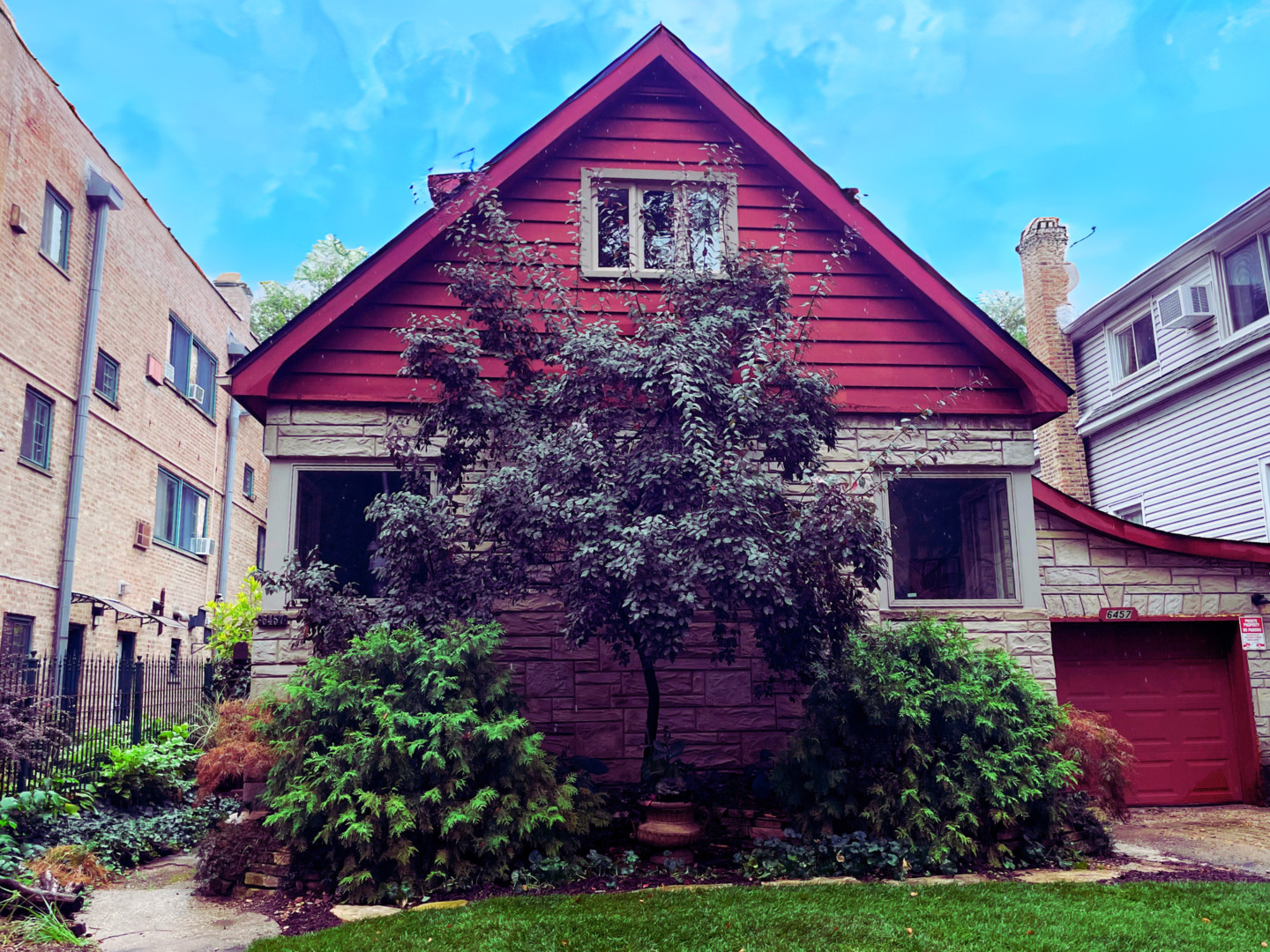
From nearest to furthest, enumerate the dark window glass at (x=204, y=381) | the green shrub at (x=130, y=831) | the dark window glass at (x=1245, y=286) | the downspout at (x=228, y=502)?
the green shrub at (x=130, y=831)
the dark window glass at (x=1245, y=286)
the dark window glass at (x=204, y=381)
the downspout at (x=228, y=502)

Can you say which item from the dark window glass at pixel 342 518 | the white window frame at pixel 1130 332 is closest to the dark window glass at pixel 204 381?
the dark window glass at pixel 342 518

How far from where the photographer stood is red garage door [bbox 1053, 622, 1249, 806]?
10.8m

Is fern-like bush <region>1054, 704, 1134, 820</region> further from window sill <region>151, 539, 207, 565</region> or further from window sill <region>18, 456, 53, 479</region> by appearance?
window sill <region>151, 539, 207, 565</region>

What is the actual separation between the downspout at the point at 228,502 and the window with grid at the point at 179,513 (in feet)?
2.63

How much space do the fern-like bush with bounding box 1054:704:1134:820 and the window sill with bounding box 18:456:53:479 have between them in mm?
12516

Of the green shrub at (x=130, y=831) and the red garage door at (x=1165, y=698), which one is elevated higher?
the red garage door at (x=1165, y=698)

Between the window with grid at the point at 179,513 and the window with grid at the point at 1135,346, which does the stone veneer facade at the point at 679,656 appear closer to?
the window with grid at the point at 1135,346

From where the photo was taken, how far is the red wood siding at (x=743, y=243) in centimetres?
910

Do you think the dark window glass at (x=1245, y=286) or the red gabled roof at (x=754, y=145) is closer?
the red gabled roof at (x=754, y=145)

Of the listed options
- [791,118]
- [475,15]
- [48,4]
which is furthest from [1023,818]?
[475,15]

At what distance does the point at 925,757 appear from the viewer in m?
7.15

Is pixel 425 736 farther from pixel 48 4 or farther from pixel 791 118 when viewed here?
pixel 791 118

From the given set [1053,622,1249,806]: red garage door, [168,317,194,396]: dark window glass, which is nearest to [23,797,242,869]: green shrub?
[1053,622,1249,806]: red garage door

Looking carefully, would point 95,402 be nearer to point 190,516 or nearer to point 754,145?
point 190,516
